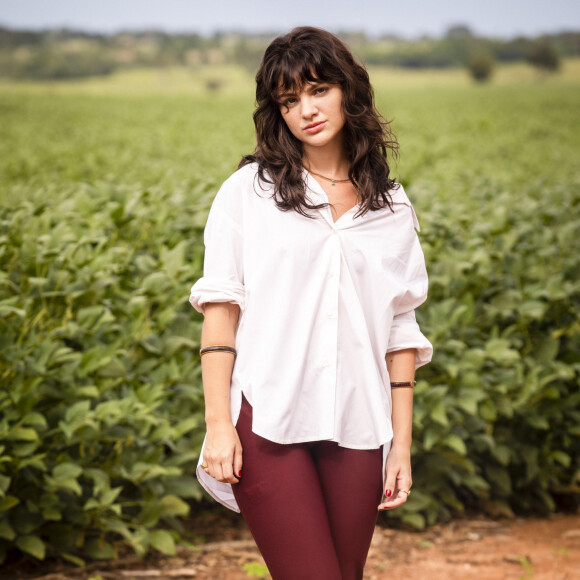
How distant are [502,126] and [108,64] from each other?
26.2 meters

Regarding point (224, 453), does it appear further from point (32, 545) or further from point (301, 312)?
point (32, 545)

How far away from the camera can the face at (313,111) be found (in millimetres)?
1944

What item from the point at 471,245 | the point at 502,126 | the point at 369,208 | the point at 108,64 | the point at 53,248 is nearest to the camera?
the point at 369,208

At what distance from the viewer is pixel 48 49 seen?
1361 inches

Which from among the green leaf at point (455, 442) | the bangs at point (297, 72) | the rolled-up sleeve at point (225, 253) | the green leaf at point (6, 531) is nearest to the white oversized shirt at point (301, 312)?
the rolled-up sleeve at point (225, 253)

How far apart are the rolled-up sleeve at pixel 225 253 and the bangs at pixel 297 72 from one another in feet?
0.93

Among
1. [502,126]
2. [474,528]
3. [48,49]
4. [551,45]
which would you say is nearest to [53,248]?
[474,528]

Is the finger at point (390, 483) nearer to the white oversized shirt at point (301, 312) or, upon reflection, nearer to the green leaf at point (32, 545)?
the white oversized shirt at point (301, 312)

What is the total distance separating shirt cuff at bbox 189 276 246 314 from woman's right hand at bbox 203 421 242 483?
29 cm

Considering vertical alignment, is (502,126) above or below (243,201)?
below

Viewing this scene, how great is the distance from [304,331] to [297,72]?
644 millimetres

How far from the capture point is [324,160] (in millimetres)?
2061

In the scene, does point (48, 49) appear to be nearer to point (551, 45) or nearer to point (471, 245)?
point (551, 45)

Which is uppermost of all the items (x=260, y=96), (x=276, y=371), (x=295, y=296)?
(x=260, y=96)
